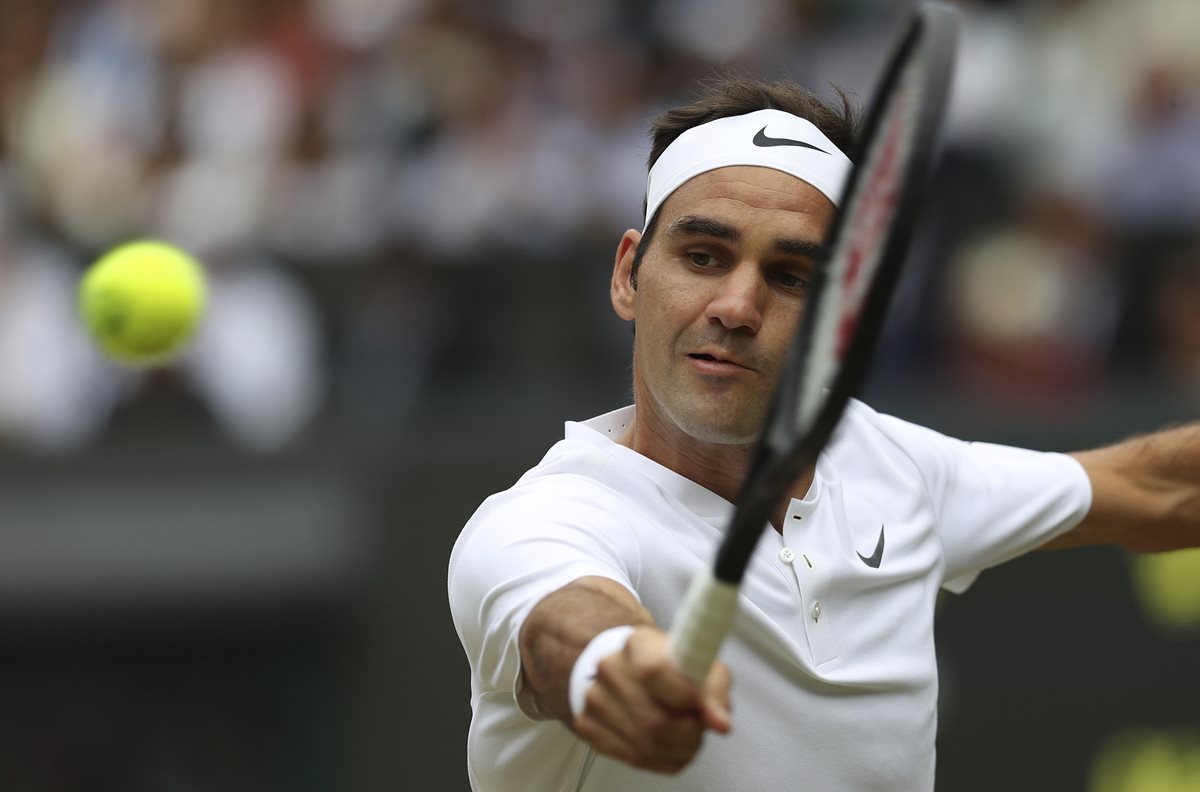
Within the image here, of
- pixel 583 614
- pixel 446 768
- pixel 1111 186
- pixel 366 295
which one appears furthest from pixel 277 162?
pixel 583 614

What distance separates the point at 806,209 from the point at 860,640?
2.62 feet

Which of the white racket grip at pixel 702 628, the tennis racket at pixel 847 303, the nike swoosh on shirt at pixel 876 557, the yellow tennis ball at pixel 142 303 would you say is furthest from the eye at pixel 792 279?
the yellow tennis ball at pixel 142 303

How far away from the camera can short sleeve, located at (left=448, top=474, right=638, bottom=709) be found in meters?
2.89

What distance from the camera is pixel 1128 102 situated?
28.9 ft

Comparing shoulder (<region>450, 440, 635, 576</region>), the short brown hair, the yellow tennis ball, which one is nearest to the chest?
shoulder (<region>450, 440, 635, 576</region>)

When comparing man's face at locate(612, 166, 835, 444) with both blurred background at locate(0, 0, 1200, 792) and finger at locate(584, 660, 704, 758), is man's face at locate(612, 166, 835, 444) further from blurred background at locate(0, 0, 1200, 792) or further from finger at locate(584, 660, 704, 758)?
blurred background at locate(0, 0, 1200, 792)

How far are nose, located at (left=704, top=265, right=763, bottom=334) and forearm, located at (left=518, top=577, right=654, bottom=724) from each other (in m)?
0.70

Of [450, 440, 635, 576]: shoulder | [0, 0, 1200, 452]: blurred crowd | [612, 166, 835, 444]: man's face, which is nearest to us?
[450, 440, 635, 576]: shoulder

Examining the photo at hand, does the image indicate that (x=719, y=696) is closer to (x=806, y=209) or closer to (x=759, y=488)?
(x=759, y=488)

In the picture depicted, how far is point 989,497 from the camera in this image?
393 cm

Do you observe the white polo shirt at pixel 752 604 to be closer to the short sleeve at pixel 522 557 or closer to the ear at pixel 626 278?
the short sleeve at pixel 522 557

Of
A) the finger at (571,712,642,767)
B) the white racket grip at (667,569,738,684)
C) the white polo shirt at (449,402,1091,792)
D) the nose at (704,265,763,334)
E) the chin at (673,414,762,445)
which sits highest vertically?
the nose at (704,265,763,334)

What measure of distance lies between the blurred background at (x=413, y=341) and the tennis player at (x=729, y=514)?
3.59 m

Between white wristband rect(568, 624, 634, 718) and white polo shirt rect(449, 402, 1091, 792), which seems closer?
white wristband rect(568, 624, 634, 718)
